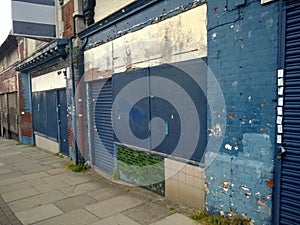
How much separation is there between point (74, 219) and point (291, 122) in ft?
12.2

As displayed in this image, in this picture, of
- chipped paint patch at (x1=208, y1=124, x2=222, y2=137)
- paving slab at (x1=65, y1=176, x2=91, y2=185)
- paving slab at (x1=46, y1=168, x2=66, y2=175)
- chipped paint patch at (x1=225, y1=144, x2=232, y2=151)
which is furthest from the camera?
paving slab at (x1=46, y1=168, x2=66, y2=175)

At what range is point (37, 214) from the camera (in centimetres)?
441

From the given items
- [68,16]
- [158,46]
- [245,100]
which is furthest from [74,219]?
[68,16]

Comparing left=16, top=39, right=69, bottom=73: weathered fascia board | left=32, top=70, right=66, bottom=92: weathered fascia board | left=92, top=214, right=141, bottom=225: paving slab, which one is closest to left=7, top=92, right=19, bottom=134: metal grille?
left=16, top=39, right=69, bottom=73: weathered fascia board

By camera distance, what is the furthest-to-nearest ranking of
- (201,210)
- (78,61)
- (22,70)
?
(22,70), (78,61), (201,210)

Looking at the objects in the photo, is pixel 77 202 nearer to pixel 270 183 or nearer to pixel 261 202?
pixel 261 202

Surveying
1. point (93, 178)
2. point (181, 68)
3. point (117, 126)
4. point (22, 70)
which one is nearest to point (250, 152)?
point (181, 68)

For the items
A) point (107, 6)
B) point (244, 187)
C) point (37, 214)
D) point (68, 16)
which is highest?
point (68, 16)

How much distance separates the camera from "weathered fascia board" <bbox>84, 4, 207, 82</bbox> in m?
3.97

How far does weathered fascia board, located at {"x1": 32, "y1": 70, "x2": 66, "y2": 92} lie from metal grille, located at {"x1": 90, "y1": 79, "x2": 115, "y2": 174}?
232cm

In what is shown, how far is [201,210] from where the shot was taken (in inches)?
159

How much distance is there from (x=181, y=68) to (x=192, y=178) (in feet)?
6.47

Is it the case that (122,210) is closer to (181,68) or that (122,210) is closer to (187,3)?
(181,68)

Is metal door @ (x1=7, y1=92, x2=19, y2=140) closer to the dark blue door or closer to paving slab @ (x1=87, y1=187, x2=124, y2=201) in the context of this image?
the dark blue door
